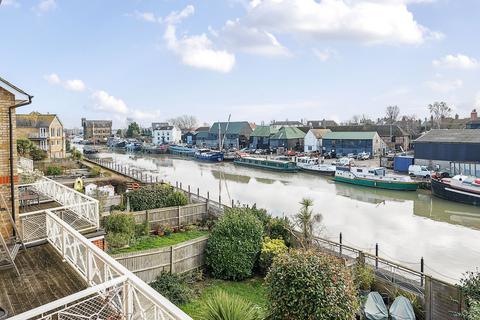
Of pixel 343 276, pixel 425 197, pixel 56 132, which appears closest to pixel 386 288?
pixel 343 276

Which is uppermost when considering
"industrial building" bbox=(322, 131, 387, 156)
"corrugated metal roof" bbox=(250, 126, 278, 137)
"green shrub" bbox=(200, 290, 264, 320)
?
"corrugated metal roof" bbox=(250, 126, 278, 137)

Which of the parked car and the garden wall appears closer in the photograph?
the garden wall

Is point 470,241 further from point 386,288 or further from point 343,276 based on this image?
point 343,276

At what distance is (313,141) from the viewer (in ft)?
264

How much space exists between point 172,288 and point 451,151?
4534 cm

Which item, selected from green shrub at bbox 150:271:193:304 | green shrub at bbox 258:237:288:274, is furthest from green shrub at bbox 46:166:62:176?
green shrub at bbox 258:237:288:274

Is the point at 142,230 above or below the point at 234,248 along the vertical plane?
below

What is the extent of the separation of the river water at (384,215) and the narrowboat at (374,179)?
1041 millimetres

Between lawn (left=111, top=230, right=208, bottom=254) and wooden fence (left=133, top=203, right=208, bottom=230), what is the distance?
1047mm

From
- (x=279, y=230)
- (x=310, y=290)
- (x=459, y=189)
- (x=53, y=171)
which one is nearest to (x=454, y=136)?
(x=459, y=189)

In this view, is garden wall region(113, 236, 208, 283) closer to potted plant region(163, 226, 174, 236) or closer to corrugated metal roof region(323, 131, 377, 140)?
potted plant region(163, 226, 174, 236)

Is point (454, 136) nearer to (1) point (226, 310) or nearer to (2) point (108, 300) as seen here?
(1) point (226, 310)

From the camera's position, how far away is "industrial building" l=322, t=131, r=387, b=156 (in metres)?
71.5

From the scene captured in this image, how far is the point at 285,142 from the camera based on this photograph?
8575cm
